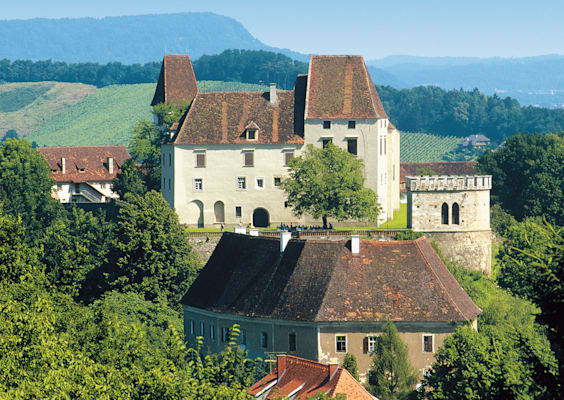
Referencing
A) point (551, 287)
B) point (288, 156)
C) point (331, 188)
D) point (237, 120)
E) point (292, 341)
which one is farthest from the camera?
point (237, 120)

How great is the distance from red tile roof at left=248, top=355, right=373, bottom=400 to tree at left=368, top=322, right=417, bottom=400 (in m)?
4.63

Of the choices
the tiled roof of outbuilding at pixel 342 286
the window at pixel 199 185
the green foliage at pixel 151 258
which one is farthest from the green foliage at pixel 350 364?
the window at pixel 199 185

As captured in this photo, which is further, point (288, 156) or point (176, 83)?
point (176, 83)

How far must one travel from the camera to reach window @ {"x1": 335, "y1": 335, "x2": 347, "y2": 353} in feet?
206

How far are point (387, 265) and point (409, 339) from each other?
4.65 meters

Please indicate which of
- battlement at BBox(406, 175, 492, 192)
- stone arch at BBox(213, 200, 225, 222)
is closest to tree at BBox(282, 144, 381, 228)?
battlement at BBox(406, 175, 492, 192)

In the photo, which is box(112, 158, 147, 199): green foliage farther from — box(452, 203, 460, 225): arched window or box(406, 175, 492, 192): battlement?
box(452, 203, 460, 225): arched window

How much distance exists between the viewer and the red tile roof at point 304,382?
5250 cm

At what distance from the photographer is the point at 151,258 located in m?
82.1

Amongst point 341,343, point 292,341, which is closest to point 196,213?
point 292,341

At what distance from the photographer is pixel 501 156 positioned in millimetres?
111750

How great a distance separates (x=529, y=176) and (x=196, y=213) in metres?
30.1

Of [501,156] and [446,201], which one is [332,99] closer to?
[446,201]

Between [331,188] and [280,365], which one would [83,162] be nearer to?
[331,188]
